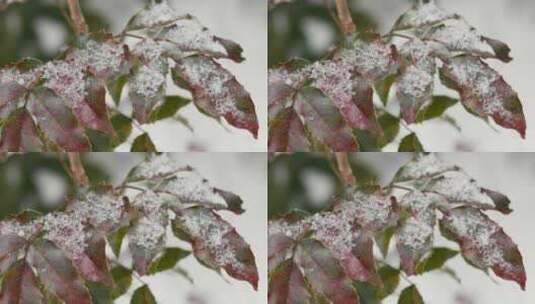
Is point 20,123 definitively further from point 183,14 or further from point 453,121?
point 453,121

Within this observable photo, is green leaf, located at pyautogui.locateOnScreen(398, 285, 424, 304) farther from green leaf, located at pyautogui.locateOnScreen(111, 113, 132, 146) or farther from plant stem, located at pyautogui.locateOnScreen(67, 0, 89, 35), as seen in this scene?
plant stem, located at pyautogui.locateOnScreen(67, 0, 89, 35)

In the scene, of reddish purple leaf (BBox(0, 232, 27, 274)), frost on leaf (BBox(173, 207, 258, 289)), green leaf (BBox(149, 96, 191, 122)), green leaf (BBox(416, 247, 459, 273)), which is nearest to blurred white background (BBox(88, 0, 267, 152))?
green leaf (BBox(149, 96, 191, 122))

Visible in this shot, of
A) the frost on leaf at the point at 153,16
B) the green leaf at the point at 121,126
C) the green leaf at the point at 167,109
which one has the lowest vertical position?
the green leaf at the point at 121,126

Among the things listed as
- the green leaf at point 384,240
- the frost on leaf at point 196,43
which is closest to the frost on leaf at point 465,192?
the green leaf at point 384,240

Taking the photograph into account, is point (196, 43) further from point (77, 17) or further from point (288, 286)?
point (288, 286)

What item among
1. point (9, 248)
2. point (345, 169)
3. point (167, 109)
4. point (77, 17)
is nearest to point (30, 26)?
point (77, 17)

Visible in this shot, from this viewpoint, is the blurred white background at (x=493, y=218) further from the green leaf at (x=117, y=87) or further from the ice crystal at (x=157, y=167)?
the green leaf at (x=117, y=87)

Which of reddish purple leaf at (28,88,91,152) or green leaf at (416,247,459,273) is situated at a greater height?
reddish purple leaf at (28,88,91,152)
